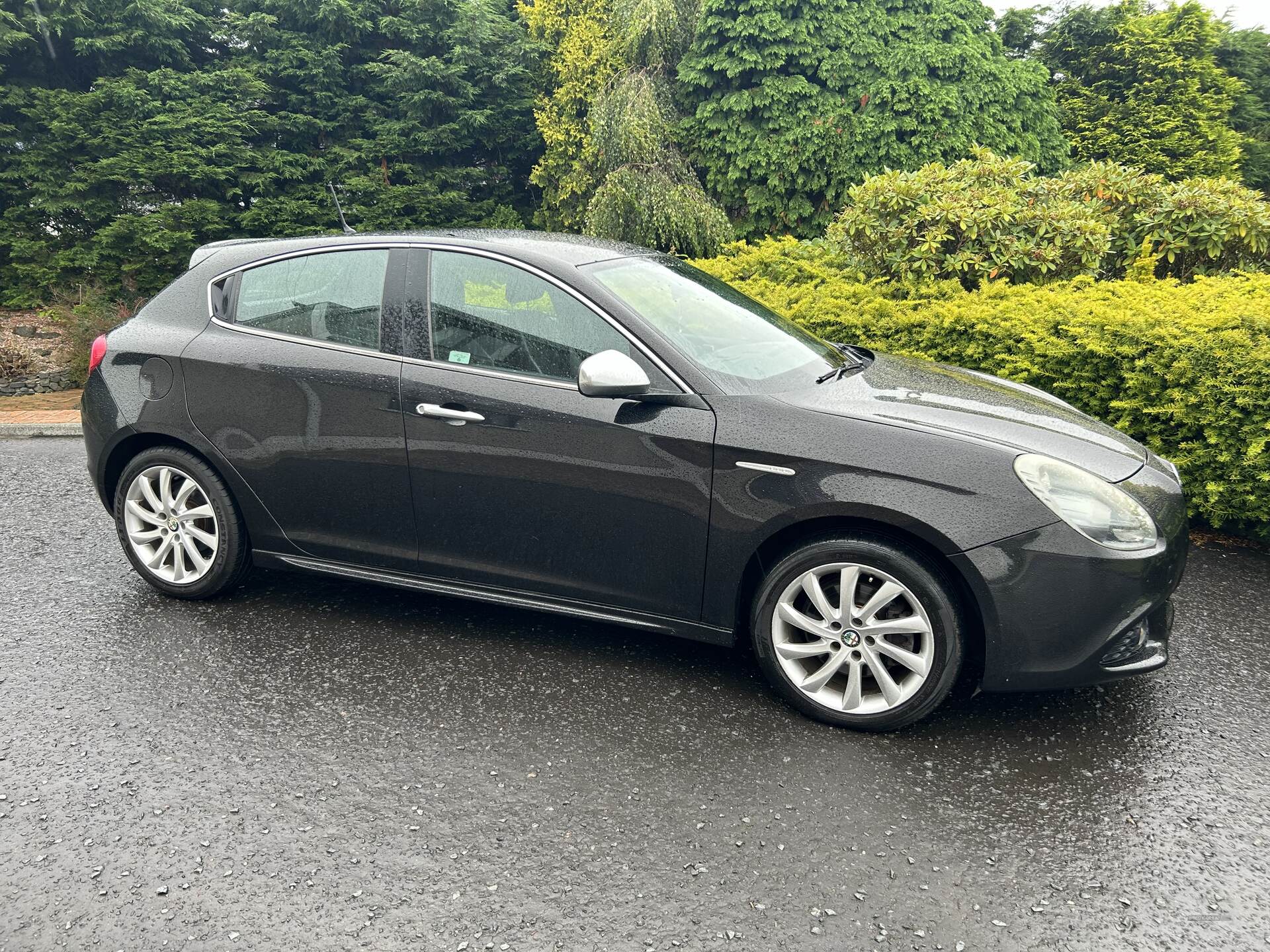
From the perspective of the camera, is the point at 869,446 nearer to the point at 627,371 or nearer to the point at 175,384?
the point at 627,371

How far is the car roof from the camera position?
375 cm

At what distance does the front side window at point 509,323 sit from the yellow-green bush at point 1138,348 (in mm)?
3169

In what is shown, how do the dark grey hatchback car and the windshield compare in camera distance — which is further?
the windshield

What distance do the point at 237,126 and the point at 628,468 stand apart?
16811mm

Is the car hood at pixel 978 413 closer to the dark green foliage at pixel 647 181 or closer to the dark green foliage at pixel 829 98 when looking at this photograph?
the dark green foliage at pixel 647 181

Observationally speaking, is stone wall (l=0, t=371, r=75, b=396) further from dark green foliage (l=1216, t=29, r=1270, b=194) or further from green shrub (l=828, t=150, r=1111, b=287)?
dark green foliage (l=1216, t=29, r=1270, b=194)

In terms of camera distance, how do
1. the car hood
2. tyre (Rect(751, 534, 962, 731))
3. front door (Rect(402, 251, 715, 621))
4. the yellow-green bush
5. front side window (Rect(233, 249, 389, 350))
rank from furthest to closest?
the yellow-green bush
front side window (Rect(233, 249, 389, 350))
front door (Rect(402, 251, 715, 621))
the car hood
tyre (Rect(751, 534, 962, 731))

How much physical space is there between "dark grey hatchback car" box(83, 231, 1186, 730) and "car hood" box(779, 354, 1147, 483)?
2 centimetres

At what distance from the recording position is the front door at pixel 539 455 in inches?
131

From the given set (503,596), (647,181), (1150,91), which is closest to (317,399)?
(503,596)

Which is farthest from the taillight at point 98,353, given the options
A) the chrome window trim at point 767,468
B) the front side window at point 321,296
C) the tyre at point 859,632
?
the tyre at point 859,632

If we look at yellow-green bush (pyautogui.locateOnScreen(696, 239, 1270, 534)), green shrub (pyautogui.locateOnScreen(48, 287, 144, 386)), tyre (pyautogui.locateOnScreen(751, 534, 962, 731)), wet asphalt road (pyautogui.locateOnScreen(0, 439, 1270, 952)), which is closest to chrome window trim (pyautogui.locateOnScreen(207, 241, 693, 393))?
tyre (pyautogui.locateOnScreen(751, 534, 962, 731))

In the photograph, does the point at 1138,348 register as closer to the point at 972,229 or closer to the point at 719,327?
the point at 972,229

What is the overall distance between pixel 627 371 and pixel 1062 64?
21.9 m
